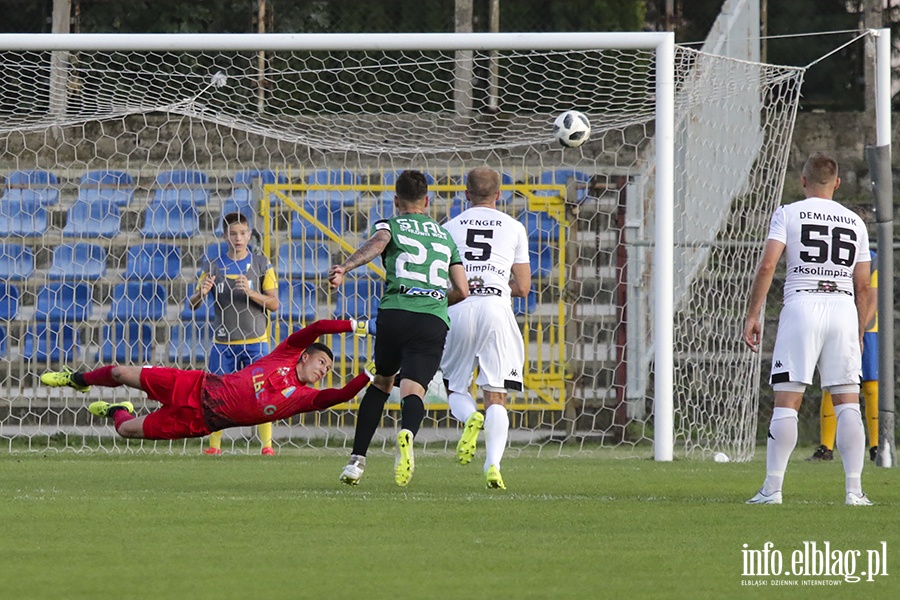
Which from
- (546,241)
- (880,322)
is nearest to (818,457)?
(880,322)

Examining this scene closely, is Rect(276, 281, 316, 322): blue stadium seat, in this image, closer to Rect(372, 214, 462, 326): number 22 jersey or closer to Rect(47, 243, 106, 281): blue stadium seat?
Rect(47, 243, 106, 281): blue stadium seat

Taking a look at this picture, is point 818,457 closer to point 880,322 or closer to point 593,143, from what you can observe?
point 880,322

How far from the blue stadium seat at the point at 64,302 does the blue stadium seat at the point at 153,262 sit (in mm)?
478

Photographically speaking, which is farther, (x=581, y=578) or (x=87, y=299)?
(x=87, y=299)

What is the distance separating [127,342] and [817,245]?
→ 833 centimetres

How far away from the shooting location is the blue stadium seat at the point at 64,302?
45.5 ft

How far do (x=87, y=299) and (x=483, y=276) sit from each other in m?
6.55

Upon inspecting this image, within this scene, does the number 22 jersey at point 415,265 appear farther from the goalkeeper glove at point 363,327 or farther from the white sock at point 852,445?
the white sock at point 852,445

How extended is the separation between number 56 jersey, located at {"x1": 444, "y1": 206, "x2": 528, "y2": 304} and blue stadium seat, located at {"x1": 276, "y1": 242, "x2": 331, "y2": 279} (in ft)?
18.4

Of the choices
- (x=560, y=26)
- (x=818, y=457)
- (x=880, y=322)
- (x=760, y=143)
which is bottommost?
(x=818, y=457)

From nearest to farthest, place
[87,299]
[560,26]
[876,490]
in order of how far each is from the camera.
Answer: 1. [876,490]
2. [87,299]
3. [560,26]

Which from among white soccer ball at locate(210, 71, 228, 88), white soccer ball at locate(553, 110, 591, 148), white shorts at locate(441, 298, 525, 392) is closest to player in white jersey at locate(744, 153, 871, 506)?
white shorts at locate(441, 298, 525, 392)

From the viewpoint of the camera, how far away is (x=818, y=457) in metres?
11.1

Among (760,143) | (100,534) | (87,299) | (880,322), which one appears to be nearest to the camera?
(100,534)
